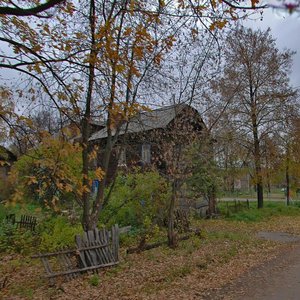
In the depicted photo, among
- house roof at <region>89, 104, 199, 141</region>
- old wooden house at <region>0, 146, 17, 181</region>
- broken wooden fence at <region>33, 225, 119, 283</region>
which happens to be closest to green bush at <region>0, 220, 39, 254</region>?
broken wooden fence at <region>33, 225, 119, 283</region>

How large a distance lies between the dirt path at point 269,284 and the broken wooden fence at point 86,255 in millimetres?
3211

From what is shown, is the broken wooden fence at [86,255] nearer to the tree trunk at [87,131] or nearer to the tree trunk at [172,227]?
the tree trunk at [87,131]

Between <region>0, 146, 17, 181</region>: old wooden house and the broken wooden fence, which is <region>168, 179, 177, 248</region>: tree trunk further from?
<region>0, 146, 17, 181</region>: old wooden house

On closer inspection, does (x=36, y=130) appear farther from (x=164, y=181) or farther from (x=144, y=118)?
(x=164, y=181)

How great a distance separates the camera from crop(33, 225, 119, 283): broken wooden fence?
8.45m

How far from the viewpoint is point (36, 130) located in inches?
232

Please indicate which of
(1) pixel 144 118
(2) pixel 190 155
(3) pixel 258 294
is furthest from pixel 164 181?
(3) pixel 258 294

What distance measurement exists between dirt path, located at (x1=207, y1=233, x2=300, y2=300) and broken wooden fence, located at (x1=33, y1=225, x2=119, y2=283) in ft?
10.5

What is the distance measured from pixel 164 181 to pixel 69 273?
6.46 m

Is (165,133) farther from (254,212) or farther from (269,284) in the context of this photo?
(254,212)

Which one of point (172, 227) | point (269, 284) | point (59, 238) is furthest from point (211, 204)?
point (269, 284)

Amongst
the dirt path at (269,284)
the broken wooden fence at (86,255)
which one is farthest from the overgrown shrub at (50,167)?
the dirt path at (269,284)

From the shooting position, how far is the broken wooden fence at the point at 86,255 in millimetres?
8453

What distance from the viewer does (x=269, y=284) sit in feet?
25.4
